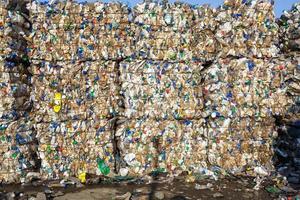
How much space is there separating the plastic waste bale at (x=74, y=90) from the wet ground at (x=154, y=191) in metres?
0.91

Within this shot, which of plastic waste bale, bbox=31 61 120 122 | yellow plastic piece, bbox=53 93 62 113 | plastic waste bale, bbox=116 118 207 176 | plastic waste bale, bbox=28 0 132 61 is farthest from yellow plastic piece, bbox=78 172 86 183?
plastic waste bale, bbox=28 0 132 61

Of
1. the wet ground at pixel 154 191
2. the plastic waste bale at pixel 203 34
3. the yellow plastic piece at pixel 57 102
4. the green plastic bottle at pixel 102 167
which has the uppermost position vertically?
the plastic waste bale at pixel 203 34

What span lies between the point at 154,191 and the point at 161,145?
763 millimetres

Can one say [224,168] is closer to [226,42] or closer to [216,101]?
[216,101]

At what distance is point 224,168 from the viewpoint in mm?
5859

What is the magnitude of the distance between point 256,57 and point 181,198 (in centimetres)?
224

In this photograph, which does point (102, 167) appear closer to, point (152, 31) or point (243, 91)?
point (152, 31)

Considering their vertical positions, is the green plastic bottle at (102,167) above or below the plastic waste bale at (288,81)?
below

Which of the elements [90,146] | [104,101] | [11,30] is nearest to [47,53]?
[11,30]

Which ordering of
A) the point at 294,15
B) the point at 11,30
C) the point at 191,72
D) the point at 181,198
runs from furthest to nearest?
the point at 294,15
the point at 191,72
the point at 11,30
the point at 181,198

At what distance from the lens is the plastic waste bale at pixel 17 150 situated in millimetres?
5422

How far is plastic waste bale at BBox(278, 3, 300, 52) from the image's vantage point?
259 inches

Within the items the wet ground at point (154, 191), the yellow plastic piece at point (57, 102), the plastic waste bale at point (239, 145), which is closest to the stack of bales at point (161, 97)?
the plastic waste bale at point (239, 145)

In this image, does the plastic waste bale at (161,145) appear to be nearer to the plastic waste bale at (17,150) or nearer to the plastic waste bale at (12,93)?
Result: the plastic waste bale at (17,150)
